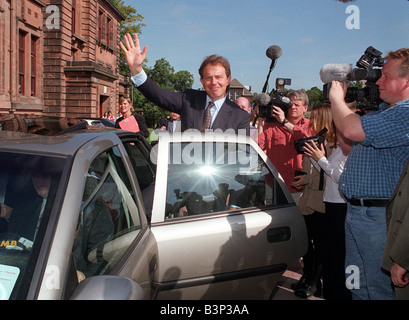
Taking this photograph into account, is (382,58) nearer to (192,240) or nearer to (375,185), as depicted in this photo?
(375,185)

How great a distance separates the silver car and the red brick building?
16778 mm

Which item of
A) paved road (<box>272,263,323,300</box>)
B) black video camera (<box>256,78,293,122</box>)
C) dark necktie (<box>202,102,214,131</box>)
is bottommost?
paved road (<box>272,263,323,300</box>)

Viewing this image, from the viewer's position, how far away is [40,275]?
1.28m

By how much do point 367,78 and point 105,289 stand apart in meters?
1.96

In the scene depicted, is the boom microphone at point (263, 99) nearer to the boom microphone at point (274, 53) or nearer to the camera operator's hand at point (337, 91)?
the boom microphone at point (274, 53)

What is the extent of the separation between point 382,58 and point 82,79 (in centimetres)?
2425

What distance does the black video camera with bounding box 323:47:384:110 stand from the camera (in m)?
2.33

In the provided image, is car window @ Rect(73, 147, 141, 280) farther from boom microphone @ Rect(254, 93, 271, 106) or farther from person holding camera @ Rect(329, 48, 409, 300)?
boom microphone @ Rect(254, 93, 271, 106)

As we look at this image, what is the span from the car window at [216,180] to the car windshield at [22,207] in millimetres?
931

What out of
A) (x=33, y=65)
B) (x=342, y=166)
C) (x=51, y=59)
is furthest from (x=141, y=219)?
(x=51, y=59)

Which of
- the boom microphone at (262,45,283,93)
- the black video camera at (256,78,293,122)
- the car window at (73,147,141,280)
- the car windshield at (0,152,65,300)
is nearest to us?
the car windshield at (0,152,65,300)

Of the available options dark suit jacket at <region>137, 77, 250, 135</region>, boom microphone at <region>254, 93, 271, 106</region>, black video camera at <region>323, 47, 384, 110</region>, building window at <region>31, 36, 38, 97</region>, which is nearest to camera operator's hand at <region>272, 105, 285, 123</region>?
boom microphone at <region>254, 93, 271, 106</region>

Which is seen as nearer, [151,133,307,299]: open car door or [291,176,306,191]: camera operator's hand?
[151,133,307,299]: open car door

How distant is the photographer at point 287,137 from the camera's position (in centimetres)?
400
